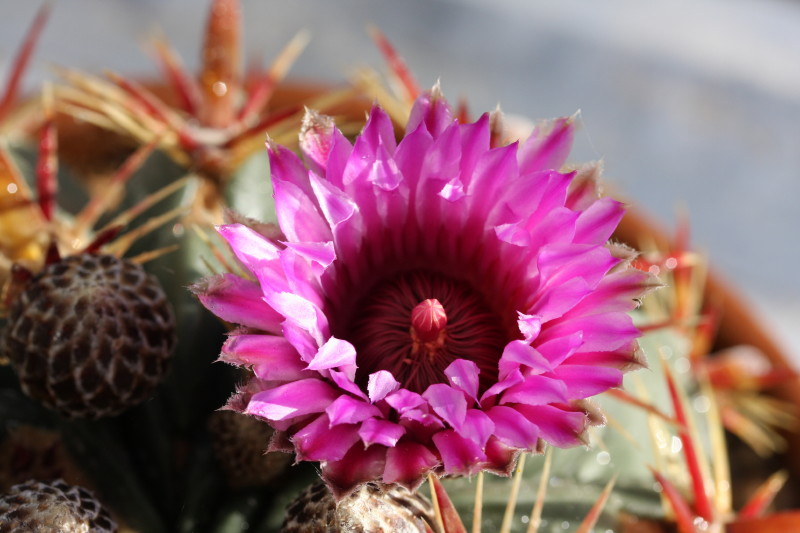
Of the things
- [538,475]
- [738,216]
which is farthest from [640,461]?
[738,216]

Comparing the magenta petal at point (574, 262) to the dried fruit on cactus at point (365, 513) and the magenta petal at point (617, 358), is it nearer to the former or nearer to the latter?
the magenta petal at point (617, 358)

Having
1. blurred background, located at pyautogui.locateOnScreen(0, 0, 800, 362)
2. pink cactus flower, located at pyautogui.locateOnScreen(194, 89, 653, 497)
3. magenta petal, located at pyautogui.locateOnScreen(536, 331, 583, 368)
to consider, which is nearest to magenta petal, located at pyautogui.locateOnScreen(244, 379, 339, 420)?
pink cactus flower, located at pyautogui.locateOnScreen(194, 89, 653, 497)

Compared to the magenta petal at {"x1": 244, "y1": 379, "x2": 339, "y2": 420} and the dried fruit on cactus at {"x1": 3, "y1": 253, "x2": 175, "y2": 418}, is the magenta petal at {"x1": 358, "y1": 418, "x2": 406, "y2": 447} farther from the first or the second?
the dried fruit on cactus at {"x1": 3, "y1": 253, "x2": 175, "y2": 418}

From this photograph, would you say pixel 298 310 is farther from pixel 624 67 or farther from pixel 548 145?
pixel 624 67

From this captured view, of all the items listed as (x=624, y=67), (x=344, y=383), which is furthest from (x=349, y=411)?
(x=624, y=67)

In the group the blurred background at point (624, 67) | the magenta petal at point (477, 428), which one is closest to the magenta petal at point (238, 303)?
the magenta petal at point (477, 428)

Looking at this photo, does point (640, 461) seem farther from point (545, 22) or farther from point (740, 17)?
point (740, 17)
